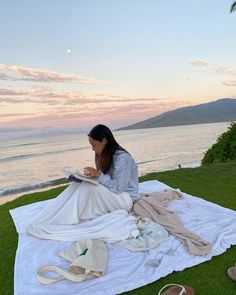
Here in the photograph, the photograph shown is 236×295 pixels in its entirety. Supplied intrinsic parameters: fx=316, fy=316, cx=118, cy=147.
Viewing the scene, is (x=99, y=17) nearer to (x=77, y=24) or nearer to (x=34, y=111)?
(x=77, y=24)

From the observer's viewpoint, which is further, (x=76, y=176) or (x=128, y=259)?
(x=76, y=176)

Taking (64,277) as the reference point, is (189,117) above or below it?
below

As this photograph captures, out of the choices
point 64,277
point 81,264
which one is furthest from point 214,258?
point 64,277

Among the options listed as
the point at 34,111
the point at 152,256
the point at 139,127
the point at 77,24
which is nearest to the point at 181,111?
the point at 139,127

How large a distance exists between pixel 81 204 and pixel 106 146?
98 cm

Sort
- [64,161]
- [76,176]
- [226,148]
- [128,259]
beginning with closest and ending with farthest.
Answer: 1. [128,259]
2. [76,176]
3. [226,148]
4. [64,161]

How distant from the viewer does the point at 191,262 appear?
371 centimetres

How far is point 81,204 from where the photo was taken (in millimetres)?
4785

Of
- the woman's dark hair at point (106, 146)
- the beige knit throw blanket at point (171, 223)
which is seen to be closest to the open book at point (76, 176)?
the woman's dark hair at point (106, 146)

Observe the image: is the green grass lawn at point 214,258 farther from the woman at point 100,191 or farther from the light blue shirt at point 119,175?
the light blue shirt at point 119,175

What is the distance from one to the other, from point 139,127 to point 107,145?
15044 cm

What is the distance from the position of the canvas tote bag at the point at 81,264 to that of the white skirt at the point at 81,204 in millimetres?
806

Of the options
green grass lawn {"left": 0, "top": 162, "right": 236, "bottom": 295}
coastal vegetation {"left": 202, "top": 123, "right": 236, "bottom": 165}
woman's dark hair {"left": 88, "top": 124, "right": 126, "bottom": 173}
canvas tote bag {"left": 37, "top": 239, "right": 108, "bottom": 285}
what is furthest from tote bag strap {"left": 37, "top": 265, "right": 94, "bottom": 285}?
coastal vegetation {"left": 202, "top": 123, "right": 236, "bottom": 165}

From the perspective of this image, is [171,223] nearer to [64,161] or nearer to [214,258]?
[214,258]
